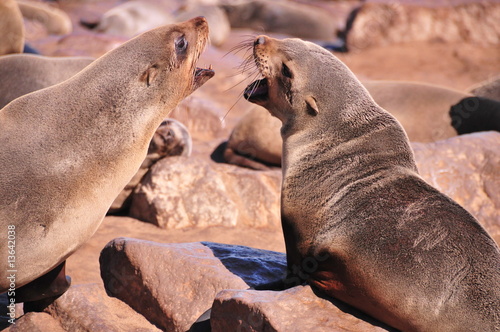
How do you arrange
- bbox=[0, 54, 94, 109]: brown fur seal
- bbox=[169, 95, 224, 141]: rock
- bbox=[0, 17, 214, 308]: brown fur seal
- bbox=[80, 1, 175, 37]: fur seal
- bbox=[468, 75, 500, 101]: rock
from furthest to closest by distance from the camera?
bbox=[80, 1, 175, 37]: fur seal, bbox=[169, 95, 224, 141]: rock, bbox=[468, 75, 500, 101]: rock, bbox=[0, 54, 94, 109]: brown fur seal, bbox=[0, 17, 214, 308]: brown fur seal

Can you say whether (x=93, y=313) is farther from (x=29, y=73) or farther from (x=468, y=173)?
(x=468, y=173)

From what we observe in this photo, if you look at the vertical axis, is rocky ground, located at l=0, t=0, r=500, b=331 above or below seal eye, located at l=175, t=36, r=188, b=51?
below

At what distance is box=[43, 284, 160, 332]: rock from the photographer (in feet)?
13.3

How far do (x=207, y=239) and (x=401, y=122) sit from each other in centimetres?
302

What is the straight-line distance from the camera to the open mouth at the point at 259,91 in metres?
4.75

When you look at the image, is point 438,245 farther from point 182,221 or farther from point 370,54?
point 370,54

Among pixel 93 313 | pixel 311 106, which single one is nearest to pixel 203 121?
pixel 311 106

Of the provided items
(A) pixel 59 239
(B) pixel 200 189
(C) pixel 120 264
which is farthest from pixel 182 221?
(A) pixel 59 239

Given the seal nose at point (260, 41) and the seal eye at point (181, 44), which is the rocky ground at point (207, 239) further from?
the seal eye at point (181, 44)

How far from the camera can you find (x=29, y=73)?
22.2 ft

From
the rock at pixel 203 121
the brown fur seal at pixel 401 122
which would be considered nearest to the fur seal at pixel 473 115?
the brown fur seal at pixel 401 122

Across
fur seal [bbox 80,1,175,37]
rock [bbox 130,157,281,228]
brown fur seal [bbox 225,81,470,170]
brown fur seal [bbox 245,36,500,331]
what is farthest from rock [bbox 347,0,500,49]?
brown fur seal [bbox 245,36,500,331]

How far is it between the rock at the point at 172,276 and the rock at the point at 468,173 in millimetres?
2621

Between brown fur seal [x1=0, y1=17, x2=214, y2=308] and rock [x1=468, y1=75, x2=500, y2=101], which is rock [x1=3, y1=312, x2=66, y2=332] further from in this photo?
rock [x1=468, y1=75, x2=500, y2=101]
